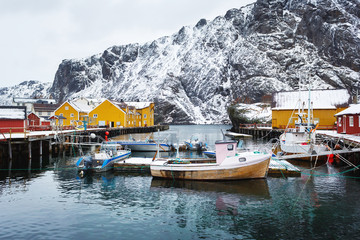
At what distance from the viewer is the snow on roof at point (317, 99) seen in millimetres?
61875

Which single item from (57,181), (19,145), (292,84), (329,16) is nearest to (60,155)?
(19,145)

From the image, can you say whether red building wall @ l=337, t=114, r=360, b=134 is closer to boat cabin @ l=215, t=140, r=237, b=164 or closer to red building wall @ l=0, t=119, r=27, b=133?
boat cabin @ l=215, t=140, r=237, b=164

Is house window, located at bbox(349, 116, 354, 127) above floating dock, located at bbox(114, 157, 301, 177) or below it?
above

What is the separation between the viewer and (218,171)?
2142 centimetres

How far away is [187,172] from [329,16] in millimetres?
178334

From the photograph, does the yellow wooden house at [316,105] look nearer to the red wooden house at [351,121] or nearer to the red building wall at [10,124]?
the red wooden house at [351,121]

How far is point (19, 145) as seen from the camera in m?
34.2

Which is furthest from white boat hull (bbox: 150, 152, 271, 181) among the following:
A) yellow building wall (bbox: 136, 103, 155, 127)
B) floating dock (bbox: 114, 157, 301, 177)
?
yellow building wall (bbox: 136, 103, 155, 127)

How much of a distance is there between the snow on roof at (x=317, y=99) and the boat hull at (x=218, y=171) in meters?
43.1

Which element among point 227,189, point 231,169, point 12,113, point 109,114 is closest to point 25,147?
point 12,113

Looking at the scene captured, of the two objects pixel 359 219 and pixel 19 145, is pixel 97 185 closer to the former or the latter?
pixel 359 219

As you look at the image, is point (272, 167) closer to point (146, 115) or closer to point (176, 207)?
point (176, 207)

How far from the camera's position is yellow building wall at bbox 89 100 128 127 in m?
78.6

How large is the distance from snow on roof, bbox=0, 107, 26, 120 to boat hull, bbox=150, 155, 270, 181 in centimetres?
2992
